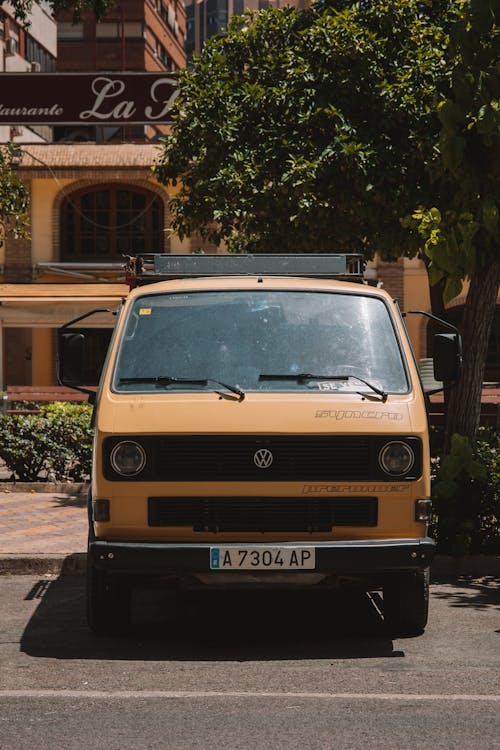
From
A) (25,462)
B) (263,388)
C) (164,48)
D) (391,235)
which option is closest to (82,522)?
(25,462)

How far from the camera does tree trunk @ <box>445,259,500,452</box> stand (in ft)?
38.0

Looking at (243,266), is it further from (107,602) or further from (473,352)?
(473,352)

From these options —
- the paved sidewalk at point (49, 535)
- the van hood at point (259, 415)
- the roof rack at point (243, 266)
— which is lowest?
the paved sidewalk at point (49, 535)

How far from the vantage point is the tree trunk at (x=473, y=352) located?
11.6m

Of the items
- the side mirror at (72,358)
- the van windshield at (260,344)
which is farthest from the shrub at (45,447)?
the van windshield at (260,344)

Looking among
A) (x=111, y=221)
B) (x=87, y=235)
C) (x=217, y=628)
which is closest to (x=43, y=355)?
(x=87, y=235)

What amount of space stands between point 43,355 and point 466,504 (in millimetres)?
26938

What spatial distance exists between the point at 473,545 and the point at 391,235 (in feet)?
27.9

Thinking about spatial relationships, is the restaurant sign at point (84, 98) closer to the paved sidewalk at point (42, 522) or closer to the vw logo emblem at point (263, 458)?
the paved sidewalk at point (42, 522)

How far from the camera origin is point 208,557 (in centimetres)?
675

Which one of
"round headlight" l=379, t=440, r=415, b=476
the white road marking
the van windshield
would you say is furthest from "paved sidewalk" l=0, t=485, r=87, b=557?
the white road marking

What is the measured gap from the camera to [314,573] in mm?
6801

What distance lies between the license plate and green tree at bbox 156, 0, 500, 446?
9576 millimetres

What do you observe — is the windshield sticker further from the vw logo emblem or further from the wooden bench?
the wooden bench
